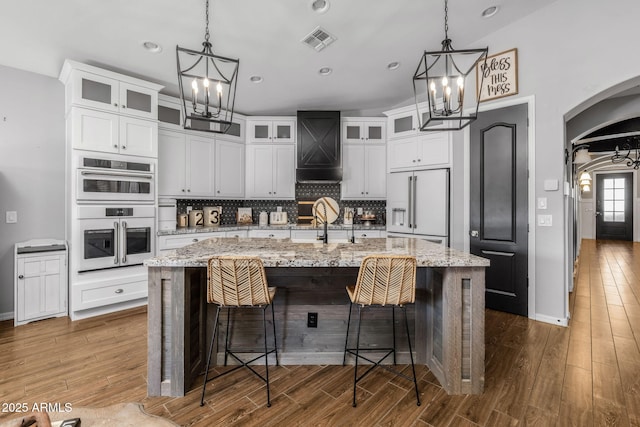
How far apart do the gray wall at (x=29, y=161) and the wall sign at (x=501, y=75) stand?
520cm

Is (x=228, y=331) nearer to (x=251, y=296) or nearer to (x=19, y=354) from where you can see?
(x=251, y=296)

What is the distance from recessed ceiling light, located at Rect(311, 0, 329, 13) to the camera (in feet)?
8.80

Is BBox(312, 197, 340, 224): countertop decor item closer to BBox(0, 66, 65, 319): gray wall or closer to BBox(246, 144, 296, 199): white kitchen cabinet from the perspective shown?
BBox(246, 144, 296, 199): white kitchen cabinet

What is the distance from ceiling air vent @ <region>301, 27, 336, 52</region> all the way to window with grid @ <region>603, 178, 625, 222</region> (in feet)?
42.8

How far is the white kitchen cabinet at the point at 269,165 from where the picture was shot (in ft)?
16.7

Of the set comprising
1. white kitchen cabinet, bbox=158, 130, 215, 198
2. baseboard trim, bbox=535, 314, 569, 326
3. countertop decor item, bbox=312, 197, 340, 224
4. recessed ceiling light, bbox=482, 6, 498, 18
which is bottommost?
baseboard trim, bbox=535, 314, 569, 326

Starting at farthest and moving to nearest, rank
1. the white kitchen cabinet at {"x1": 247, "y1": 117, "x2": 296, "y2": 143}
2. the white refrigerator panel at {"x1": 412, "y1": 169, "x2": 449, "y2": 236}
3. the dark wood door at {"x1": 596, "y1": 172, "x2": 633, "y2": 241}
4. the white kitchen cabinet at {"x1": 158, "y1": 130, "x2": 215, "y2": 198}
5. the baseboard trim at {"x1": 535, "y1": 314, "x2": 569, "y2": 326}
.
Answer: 1. the dark wood door at {"x1": 596, "y1": 172, "x2": 633, "y2": 241}
2. the white kitchen cabinet at {"x1": 247, "y1": 117, "x2": 296, "y2": 143}
3. the white kitchen cabinet at {"x1": 158, "y1": 130, "x2": 215, "y2": 198}
4. the white refrigerator panel at {"x1": 412, "y1": 169, "x2": 449, "y2": 236}
5. the baseboard trim at {"x1": 535, "y1": 314, "x2": 569, "y2": 326}

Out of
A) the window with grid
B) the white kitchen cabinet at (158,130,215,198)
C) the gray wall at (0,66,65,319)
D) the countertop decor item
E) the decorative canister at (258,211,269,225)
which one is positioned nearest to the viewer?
the countertop decor item

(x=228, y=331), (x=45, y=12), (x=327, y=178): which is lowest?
(x=228, y=331)

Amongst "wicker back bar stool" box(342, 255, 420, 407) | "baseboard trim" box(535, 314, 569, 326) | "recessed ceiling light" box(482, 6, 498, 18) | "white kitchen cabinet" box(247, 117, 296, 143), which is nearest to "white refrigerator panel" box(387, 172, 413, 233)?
"baseboard trim" box(535, 314, 569, 326)

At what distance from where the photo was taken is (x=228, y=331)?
2238 millimetres

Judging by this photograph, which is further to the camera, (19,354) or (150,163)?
(150,163)

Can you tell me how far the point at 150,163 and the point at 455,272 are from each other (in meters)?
3.78

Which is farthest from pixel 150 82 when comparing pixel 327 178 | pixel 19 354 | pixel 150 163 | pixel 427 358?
pixel 427 358
